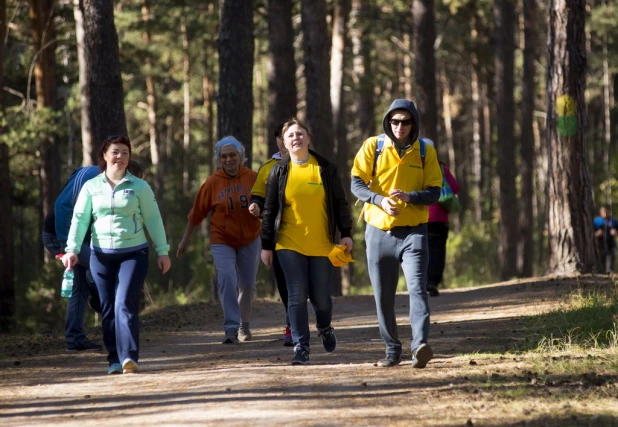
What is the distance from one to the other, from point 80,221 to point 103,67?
6.75 meters

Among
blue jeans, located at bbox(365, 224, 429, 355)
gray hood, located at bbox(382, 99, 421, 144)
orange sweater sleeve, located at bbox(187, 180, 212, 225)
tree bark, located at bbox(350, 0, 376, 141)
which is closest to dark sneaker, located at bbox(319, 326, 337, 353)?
blue jeans, located at bbox(365, 224, 429, 355)

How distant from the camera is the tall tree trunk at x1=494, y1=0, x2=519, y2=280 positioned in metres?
30.9

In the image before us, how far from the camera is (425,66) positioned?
23.4 m

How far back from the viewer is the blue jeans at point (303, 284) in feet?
30.0

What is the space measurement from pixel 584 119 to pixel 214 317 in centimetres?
622

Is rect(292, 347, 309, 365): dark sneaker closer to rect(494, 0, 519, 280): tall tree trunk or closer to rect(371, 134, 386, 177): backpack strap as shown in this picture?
rect(371, 134, 386, 177): backpack strap

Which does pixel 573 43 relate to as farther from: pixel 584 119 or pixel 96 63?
pixel 96 63

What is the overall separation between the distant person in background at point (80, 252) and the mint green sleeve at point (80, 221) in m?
1.61

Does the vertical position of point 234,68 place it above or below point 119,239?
above

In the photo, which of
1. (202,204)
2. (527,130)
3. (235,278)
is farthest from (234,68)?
(527,130)

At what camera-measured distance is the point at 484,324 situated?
40.3 feet

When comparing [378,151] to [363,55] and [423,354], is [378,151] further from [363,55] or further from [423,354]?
[363,55]

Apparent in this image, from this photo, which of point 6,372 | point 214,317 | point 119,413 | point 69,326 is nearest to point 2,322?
point 214,317

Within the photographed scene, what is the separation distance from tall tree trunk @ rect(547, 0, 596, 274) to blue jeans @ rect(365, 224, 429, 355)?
26.4 feet
